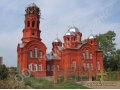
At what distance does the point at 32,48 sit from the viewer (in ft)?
142

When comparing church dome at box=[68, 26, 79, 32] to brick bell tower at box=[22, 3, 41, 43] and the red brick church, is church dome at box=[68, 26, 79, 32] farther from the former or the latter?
brick bell tower at box=[22, 3, 41, 43]

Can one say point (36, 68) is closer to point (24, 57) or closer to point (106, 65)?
point (24, 57)

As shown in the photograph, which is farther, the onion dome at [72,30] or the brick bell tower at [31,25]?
the onion dome at [72,30]

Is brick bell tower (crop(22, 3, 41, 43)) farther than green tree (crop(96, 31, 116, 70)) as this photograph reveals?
No

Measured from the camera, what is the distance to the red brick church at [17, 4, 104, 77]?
43.1 m

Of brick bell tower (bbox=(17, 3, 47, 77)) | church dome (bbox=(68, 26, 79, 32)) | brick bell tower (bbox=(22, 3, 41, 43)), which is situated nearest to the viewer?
brick bell tower (bbox=(17, 3, 47, 77))

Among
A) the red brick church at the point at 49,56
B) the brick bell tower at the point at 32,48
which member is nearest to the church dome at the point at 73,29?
the red brick church at the point at 49,56

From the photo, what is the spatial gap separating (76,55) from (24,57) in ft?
30.1

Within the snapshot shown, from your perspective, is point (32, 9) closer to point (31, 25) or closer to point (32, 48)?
point (31, 25)

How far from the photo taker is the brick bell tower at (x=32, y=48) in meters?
42.8

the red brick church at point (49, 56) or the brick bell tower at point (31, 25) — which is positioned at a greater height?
the brick bell tower at point (31, 25)

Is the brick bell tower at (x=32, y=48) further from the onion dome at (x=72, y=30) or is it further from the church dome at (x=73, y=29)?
the church dome at (x=73, y=29)

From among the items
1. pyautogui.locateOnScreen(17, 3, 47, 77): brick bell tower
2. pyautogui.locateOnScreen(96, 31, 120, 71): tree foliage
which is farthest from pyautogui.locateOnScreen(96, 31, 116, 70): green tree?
pyautogui.locateOnScreen(17, 3, 47, 77): brick bell tower

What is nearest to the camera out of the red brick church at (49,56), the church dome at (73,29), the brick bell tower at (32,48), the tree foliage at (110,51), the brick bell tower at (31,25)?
the brick bell tower at (32,48)
